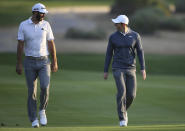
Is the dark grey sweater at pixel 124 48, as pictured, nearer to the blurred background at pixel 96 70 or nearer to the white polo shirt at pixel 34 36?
the white polo shirt at pixel 34 36

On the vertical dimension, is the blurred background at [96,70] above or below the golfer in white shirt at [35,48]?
below

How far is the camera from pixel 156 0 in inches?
1543

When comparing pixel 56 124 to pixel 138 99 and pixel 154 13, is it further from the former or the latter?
pixel 154 13

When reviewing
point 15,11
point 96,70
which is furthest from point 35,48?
point 15,11

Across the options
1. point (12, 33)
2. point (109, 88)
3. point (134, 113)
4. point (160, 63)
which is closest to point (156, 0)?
point (12, 33)

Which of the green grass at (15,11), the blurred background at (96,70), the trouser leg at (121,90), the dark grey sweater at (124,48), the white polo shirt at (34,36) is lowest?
the green grass at (15,11)

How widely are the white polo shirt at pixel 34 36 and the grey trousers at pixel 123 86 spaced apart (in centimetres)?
125

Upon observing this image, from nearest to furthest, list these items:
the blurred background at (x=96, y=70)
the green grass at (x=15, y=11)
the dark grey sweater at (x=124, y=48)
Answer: the dark grey sweater at (x=124, y=48)
the blurred background at (x=96, y=70)
the green grass at (x=15, y=11)

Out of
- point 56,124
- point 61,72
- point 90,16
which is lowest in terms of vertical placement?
point 90,16

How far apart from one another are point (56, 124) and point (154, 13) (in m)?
26.8

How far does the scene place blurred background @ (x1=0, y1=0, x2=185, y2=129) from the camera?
42.7 feet

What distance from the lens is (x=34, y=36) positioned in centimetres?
1088

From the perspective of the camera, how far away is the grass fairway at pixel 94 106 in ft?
38.4

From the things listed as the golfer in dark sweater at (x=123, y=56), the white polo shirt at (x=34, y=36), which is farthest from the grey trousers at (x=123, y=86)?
the white polo shirt at (x=34, y=36)
